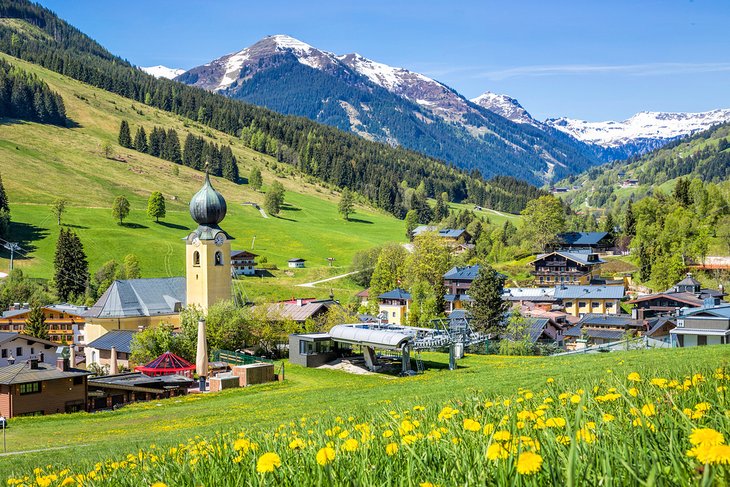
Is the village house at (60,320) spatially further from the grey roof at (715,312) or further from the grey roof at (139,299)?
the grey roof at (715,312)

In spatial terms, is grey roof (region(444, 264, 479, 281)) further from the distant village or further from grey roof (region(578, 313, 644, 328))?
grey roof (region(578, 313, 644, 328))

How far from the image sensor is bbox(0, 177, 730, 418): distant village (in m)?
38.8

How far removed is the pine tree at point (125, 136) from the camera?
17688 cm

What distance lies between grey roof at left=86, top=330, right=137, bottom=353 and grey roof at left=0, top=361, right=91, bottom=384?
18.6m

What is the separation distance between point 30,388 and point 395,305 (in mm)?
51763

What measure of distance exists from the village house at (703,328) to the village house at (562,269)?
40383 mm

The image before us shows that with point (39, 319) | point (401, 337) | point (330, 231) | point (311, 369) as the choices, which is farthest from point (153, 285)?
point (330, 231)

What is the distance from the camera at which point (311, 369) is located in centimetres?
4553

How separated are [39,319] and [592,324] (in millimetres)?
59631

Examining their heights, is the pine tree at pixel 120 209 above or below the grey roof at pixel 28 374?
above

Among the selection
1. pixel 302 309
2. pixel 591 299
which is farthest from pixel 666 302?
pixel 302 309

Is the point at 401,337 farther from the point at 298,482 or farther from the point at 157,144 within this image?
the point at 157,144

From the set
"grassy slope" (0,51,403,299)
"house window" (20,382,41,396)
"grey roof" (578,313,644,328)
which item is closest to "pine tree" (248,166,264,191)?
"grassy slope" (0,51,403,299)

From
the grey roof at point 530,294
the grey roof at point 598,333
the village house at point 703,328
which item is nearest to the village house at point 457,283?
the grey roof at point 530,294
